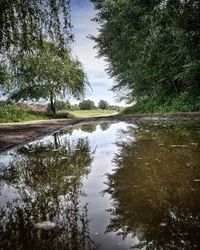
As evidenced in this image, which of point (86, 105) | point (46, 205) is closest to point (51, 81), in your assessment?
point (46, 205)

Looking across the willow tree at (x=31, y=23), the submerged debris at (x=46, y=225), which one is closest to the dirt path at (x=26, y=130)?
the willow tree at (x=31, y=23)

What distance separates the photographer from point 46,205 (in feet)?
11.0

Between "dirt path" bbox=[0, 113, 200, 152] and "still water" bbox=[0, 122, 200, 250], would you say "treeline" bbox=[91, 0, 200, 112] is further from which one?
"still water" bbox=[0, 122, 200, 250]

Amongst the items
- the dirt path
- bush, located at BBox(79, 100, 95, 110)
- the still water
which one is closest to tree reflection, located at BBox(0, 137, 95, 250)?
the still water

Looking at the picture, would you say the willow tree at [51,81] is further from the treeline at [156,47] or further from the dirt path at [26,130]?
the dirt path at [26,130]

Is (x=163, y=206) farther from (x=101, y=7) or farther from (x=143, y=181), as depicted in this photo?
(x=101, y=7)

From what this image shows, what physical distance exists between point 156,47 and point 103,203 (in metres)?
19.6

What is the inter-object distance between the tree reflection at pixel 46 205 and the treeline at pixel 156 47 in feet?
47.3

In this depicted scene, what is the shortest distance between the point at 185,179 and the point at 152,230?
1.58 meters

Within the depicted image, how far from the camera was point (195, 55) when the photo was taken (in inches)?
766

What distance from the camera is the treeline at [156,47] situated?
1859 cm

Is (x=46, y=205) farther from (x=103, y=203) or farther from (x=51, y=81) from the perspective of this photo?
(x=51, y=81)

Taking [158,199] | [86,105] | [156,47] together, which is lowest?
[158,199]

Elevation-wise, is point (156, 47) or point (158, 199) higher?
point (156, 47)
